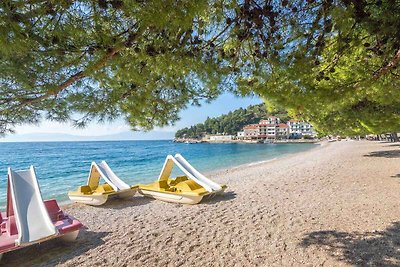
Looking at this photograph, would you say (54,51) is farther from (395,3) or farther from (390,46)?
(390,46)

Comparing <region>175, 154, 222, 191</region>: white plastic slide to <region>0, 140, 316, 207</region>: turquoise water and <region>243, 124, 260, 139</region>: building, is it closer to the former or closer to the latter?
<region>0, 140, 316, 207</region>: turquoise water

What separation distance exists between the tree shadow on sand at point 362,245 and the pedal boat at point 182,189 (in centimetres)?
451

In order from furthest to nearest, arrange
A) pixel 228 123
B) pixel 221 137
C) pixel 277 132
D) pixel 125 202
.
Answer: pixel 228 123 < pixel 221 137 < pixel 277 132 < pixel 125 202

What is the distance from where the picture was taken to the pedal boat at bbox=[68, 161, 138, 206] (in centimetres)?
1005

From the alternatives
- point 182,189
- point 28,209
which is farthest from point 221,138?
point 28,209

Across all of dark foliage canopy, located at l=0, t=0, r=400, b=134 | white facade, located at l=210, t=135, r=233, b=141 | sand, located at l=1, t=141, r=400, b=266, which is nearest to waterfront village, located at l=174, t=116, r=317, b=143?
white facade, located at l=210, t=135, r=233, b=141

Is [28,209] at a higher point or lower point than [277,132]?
lower

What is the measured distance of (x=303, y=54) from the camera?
362 centimetres

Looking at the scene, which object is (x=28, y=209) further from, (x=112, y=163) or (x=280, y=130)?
(x=280, y=130)

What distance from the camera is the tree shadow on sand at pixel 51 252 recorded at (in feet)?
17.5

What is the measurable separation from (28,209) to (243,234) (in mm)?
5151

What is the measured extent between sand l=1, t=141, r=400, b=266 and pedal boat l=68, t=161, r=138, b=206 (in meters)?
0.65

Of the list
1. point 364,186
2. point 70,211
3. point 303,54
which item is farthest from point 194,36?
point 364,186

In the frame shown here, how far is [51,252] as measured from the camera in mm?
5719
